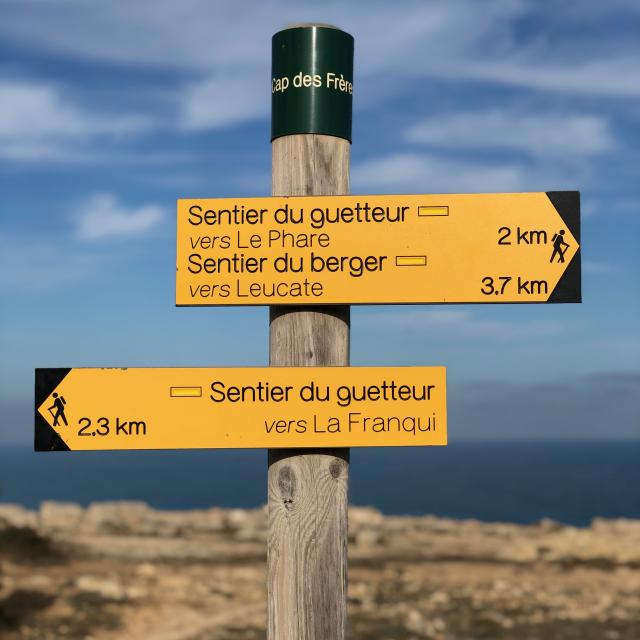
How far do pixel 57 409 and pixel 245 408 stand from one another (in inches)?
34.8

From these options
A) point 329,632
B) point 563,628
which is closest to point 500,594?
point 563,628

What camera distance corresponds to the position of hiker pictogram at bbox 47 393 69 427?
3.59m

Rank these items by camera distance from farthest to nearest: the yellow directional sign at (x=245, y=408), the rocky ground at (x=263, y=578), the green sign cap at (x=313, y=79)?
the rocky ground at (x=263, y=578), the green sign cap at (x=313, y=79), the yellow directional sign at (x=245, y=408)

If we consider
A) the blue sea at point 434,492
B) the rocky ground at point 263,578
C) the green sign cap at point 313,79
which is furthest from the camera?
the blue sea at point 434,492

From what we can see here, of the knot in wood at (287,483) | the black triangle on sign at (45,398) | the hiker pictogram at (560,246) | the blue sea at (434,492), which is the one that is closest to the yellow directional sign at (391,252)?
the hiker pictogram at (560,246)

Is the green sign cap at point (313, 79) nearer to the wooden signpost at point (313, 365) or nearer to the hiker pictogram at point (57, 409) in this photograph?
the wooden signpost at point (313, 365)

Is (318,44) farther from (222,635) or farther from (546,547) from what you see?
(546,547)

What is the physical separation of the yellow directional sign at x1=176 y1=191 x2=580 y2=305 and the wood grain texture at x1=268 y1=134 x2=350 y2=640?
14 cm

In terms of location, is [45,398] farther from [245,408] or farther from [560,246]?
[560,246]

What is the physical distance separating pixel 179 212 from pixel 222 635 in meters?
12.7

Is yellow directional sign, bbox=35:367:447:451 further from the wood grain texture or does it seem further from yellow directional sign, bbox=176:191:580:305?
yellow directional sign, bbox=176:191:580:305

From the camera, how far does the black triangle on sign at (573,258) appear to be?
140 inches

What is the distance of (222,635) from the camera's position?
47.6 ft

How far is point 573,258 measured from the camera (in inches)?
140
